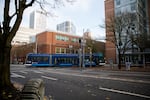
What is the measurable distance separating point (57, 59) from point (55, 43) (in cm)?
2777

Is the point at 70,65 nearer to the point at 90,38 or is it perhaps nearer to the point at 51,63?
the point at 51,63

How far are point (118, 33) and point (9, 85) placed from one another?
30205mm

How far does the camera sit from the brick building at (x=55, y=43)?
66.2 meters

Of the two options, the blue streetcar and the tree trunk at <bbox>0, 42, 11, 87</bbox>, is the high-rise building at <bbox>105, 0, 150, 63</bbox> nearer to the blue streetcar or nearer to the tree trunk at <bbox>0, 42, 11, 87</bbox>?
the blue streetcar

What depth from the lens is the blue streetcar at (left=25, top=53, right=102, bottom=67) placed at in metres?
38.1

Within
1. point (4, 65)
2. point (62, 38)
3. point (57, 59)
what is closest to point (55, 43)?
point (62, 38)

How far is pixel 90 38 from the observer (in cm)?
6881

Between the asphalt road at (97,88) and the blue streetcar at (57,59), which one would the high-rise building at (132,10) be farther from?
the asphalt road at (97,88)

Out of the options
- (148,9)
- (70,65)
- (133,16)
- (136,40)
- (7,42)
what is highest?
(148,9)

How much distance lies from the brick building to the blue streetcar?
25.5 metres

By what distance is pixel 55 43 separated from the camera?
6819cm

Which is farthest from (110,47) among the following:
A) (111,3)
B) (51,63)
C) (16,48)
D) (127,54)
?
(16,48)

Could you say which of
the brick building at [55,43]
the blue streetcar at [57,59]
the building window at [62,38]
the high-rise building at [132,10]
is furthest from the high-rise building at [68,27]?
the blue streetcar at [57,59]

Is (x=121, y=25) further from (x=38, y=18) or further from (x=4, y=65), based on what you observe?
(x=38, y=18)
